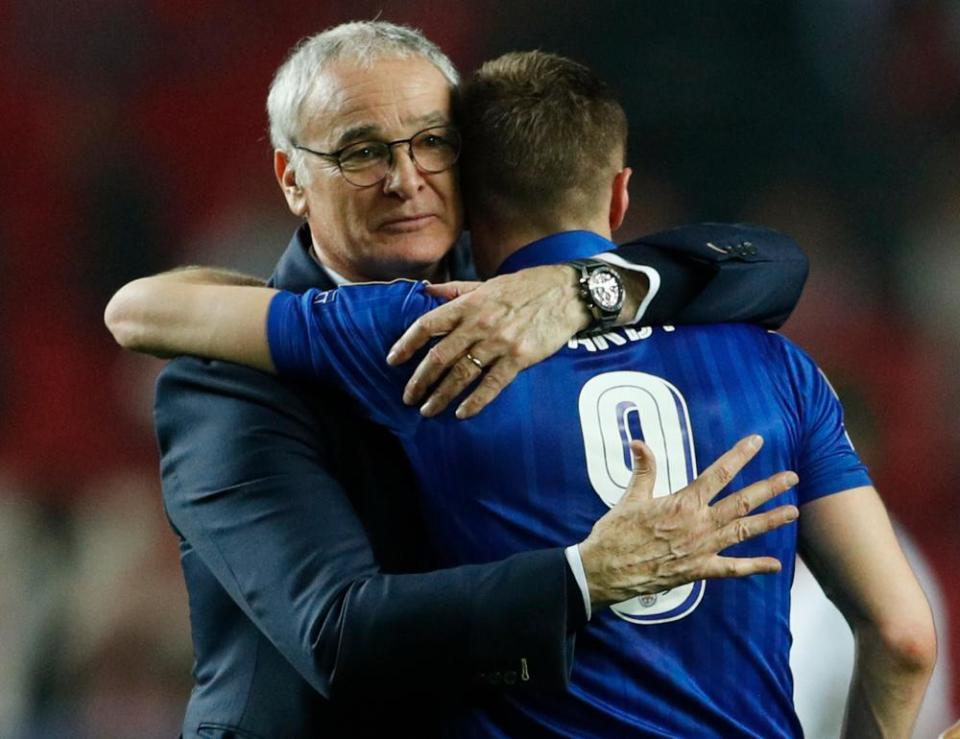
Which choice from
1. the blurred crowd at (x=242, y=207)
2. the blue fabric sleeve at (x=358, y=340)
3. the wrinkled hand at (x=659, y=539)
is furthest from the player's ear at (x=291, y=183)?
the blurred crowd at (x=242, y=207)

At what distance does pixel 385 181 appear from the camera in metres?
2.30

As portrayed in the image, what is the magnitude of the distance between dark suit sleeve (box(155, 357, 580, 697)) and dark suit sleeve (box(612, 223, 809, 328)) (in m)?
0.44

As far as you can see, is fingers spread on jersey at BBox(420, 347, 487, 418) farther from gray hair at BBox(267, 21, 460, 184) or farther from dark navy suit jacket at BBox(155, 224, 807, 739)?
gray hair at BBox(267, 21, 460, 184)

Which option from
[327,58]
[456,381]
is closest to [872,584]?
[456,381]

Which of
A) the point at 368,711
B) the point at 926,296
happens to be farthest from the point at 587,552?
the point at 926,296

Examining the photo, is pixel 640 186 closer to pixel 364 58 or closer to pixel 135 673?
pixel 135 673

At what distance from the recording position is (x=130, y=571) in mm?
5035

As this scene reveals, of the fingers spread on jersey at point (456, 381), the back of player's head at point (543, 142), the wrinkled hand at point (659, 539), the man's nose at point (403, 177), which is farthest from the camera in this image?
the man's nose at point (403, 177)

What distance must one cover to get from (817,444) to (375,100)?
0.86 m

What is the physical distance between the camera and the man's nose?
2.26 meters

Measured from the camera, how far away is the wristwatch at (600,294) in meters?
1.96

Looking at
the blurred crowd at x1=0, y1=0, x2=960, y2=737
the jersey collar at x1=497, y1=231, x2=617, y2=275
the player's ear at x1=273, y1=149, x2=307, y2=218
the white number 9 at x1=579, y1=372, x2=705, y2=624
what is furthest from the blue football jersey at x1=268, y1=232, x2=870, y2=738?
the blurred crowd at x1=0, y1=0, x2=960, y2=737

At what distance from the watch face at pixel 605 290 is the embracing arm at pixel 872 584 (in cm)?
42

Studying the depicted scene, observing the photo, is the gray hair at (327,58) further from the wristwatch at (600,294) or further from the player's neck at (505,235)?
the wristwatch at (600,294)
